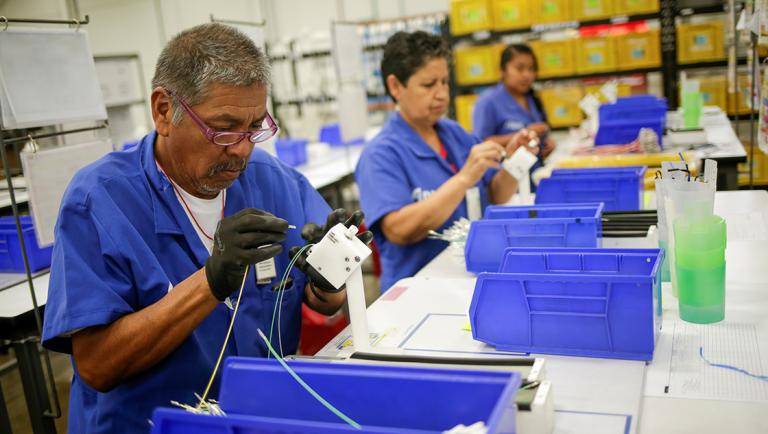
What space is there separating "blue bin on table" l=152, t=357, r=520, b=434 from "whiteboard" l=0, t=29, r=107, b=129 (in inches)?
69.8

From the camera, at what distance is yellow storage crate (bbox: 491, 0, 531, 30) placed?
5.89 meters

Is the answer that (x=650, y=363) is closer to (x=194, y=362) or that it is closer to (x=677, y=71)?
(x=194, y=362)

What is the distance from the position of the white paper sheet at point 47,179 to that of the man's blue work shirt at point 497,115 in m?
2.63

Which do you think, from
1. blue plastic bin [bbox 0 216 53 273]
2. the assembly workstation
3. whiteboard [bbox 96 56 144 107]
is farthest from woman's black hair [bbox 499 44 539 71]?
whiteboard [bbox 96 56 144 107]

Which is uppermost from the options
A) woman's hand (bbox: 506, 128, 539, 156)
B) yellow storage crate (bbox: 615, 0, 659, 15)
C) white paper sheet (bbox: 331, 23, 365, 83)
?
yellow storage crate (bbox: 615, 0, 659, 15)

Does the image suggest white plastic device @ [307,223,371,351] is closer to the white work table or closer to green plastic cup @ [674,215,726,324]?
the white work table

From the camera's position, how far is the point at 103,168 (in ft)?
4.90

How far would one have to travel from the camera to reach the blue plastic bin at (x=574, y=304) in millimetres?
1302

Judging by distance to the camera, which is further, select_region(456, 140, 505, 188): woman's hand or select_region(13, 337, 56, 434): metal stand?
select_region(13, 337, 56, 434): metal stand

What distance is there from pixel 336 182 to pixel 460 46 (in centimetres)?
254

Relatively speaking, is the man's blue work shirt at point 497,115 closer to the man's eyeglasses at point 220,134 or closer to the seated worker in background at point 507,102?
the seated worker in background at point 507,102

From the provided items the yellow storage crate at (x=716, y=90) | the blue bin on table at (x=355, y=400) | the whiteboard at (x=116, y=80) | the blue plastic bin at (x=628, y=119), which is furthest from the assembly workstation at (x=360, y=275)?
the whiteboard at (x=116, y=80)

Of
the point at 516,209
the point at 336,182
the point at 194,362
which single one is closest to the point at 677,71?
the point at 336,182

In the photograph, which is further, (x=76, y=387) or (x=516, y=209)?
(x=516, y=209)
